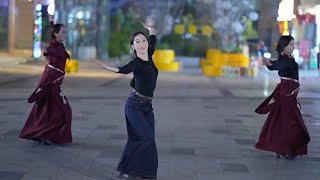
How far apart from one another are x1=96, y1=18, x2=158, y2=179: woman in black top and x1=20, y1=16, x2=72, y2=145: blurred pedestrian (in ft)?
6.94

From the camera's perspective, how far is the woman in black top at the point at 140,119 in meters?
6.54

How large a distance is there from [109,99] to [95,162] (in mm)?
7569

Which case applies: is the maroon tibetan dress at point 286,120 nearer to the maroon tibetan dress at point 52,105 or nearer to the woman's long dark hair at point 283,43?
the woman's long dark hair at point 283,43

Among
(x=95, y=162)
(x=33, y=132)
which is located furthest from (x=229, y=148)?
(x=33, y=132)

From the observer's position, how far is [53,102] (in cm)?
862

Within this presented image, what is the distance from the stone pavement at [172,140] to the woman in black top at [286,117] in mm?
164

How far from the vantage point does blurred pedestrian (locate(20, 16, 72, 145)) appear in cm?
855

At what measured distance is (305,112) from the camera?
43.3 ft

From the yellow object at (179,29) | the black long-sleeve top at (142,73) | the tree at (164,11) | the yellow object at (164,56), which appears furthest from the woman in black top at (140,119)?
the tree at (164,11)

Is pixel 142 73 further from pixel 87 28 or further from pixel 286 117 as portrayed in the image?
pixel 87 28

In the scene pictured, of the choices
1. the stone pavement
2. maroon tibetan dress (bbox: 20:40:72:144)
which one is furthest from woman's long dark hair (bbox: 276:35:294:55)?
maroon tibetan dress (bbox: 20:40:72:144)

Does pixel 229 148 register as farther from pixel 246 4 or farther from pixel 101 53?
pixel 101 53

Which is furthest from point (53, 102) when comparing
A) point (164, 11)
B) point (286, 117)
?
point (164, 11)

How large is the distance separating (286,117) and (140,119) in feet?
7.58
